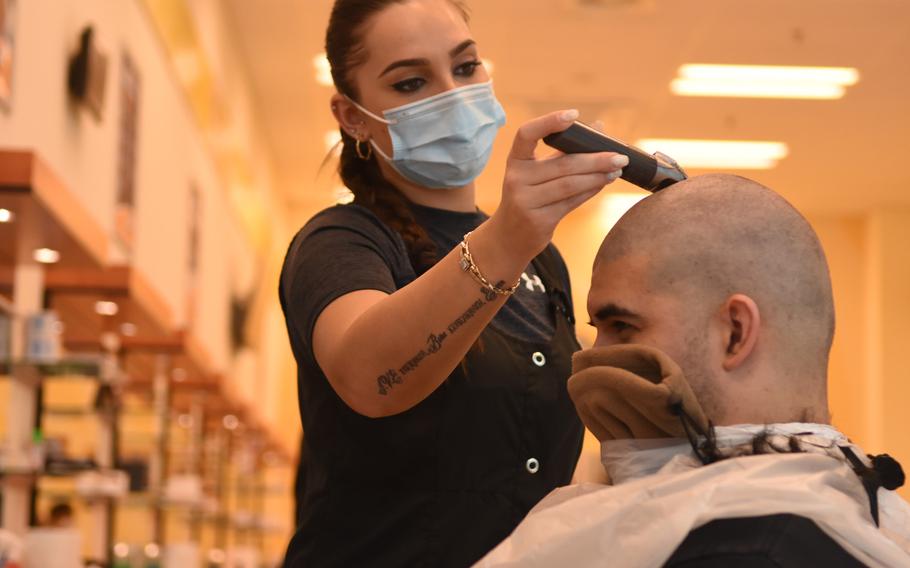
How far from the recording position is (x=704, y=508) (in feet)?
4.32

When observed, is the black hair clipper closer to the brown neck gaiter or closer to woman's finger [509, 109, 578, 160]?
woman's finger [509, 109, 578, 160]

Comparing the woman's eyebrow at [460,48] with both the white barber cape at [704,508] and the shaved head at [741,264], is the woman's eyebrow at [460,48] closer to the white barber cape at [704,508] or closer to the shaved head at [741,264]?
the shaved head at [741,264]

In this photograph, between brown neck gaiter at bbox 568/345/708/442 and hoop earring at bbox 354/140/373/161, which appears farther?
hoop earring at bbox 354/140/373/161

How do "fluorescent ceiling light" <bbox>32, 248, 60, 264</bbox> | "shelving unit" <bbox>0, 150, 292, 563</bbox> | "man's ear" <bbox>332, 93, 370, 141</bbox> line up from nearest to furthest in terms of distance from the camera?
"man's ear" <bbox>332, 93, 370, 141</bbox>, "shelving unit" <bbox>0, 150, 292, 563</bbox>, "fluorescent ceiling light" <bbox>32, 248, 60, 264</bbox>

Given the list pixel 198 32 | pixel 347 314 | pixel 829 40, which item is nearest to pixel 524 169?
pixel 347 314

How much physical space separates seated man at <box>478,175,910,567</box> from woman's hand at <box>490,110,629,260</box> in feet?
0.41

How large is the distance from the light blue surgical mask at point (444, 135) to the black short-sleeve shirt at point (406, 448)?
0.51 ft

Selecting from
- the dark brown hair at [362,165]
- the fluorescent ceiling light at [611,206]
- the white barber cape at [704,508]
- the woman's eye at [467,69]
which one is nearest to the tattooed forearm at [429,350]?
the white barber cape at [704,508]

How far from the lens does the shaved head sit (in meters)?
1.50

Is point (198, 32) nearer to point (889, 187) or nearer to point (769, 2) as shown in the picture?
point (769, 2)

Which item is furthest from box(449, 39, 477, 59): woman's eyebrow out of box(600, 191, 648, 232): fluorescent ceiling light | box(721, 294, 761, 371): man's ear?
box(600, 191, 648, 232): fluorescent ceiling light

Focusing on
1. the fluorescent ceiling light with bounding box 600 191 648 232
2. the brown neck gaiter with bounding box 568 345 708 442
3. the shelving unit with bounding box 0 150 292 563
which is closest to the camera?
the brown neck gaiter with bounding box 568 345 708 442

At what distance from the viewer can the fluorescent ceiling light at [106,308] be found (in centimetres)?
634

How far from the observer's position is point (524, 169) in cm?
149
